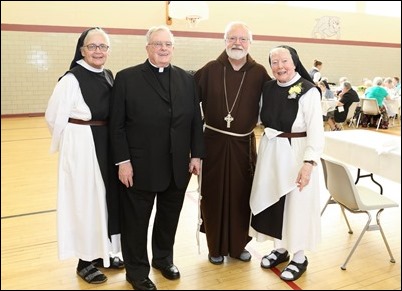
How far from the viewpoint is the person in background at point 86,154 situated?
2473 millimetres

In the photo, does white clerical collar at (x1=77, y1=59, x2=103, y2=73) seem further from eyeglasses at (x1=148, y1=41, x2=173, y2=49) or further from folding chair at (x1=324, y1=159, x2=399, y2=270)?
folding chair at (x1=324, y1=159, x2=399, y2=270)

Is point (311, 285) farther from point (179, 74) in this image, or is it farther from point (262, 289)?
point (179, 74)

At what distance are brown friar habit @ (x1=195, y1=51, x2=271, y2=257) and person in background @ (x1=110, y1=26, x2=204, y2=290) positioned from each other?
0.34 metres

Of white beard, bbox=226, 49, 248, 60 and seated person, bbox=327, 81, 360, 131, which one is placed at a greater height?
white beard, bbox=226, 49, 248, 60

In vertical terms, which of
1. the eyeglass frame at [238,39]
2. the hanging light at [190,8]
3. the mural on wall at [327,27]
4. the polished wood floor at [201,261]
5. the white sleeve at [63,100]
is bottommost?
the polished wood floor at [201,261]

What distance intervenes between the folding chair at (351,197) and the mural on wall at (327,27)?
37.8 ft

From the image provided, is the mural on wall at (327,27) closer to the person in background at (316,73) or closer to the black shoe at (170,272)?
the person in background at (316,73)

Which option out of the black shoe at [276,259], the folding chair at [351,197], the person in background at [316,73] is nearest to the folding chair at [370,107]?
the person in background at [316,73]

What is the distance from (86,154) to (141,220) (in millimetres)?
578

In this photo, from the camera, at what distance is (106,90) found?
254 centimetres

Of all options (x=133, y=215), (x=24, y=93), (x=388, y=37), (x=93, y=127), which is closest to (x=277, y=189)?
(x=133, y=215)

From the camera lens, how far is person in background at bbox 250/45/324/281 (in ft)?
8.50

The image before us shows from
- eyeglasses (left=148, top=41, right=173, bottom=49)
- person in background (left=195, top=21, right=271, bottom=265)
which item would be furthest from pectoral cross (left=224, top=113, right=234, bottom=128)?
eyeglasses (left=148, top=41, right=173, bottom=49)

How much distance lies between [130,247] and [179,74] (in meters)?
1.23
